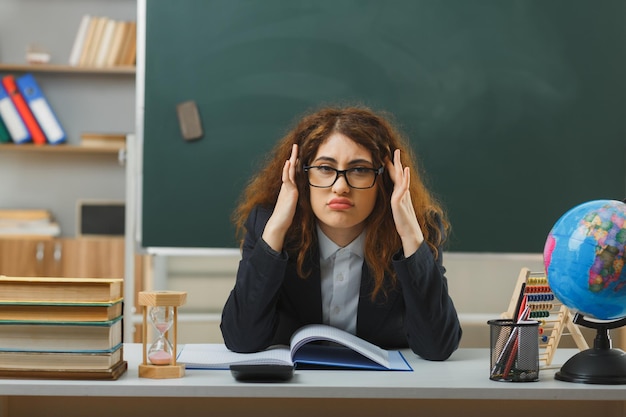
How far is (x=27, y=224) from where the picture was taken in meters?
4.70

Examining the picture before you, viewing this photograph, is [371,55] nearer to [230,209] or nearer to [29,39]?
[230,209]

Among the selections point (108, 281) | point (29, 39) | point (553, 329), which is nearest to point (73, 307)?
point (108, 281)

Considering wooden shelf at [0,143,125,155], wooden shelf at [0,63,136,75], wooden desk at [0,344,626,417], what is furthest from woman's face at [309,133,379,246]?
wooden shelf at [0,63,136,75]

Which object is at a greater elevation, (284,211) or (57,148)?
(57,148)

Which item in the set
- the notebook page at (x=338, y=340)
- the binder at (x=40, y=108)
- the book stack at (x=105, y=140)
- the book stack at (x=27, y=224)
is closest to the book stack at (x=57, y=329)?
the notebook page at (x=338, y=340)

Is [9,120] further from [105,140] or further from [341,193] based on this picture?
[341,193]

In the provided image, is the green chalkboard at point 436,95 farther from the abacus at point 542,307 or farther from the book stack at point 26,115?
the abacus at point 542,307

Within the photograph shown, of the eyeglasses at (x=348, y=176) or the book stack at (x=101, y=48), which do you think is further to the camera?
the book stack at (x=101, y=48)

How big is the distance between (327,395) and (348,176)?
631mm

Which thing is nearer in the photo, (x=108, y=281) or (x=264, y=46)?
(x=108, y=281)

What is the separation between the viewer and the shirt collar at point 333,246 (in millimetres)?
1993

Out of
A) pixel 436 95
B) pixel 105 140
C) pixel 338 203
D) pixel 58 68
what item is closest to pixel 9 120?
pixel 58 68

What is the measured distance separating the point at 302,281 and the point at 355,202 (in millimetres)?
247

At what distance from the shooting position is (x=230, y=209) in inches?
137
